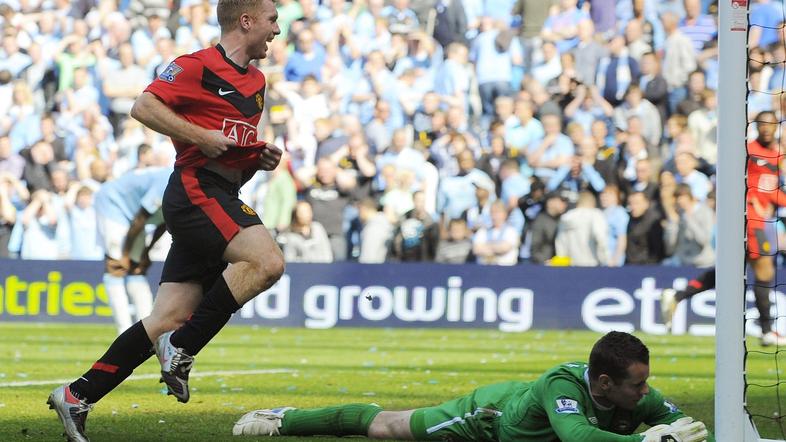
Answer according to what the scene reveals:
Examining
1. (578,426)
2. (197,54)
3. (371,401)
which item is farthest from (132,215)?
(578,426)

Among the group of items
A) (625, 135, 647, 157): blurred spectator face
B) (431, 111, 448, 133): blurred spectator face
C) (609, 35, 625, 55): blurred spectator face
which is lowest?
(625, 135, 647, 157): blurred spectator face

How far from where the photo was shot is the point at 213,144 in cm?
632

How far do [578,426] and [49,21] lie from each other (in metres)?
17.0

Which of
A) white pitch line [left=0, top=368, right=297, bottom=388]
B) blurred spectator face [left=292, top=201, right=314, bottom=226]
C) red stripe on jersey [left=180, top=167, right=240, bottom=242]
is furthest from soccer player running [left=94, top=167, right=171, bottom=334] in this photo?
red stripe on jersey [left=180, top=167, right=240, bottom=242]

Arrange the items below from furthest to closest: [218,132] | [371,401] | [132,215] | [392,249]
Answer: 1. [392,249]
2. [132,215]
3. [371,401]
4. [218,132]

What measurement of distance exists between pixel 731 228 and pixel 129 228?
825 centimetres

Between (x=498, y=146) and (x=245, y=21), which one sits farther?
(x=498, y=146)

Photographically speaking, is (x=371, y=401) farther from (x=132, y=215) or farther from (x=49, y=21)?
(x=49, y=21)

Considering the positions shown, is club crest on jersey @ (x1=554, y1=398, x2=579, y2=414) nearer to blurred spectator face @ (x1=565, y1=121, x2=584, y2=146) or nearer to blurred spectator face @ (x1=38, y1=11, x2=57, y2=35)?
blurred spectator face @ (x1=565, y1=121, x2=584, y2=146)

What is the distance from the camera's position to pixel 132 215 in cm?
1309

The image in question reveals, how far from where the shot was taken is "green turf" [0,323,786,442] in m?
7.79

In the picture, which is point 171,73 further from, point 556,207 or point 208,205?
point 556,207

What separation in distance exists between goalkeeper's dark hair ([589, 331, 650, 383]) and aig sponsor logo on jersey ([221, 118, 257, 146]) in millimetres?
2006

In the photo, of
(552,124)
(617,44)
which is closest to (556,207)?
(552,124)
